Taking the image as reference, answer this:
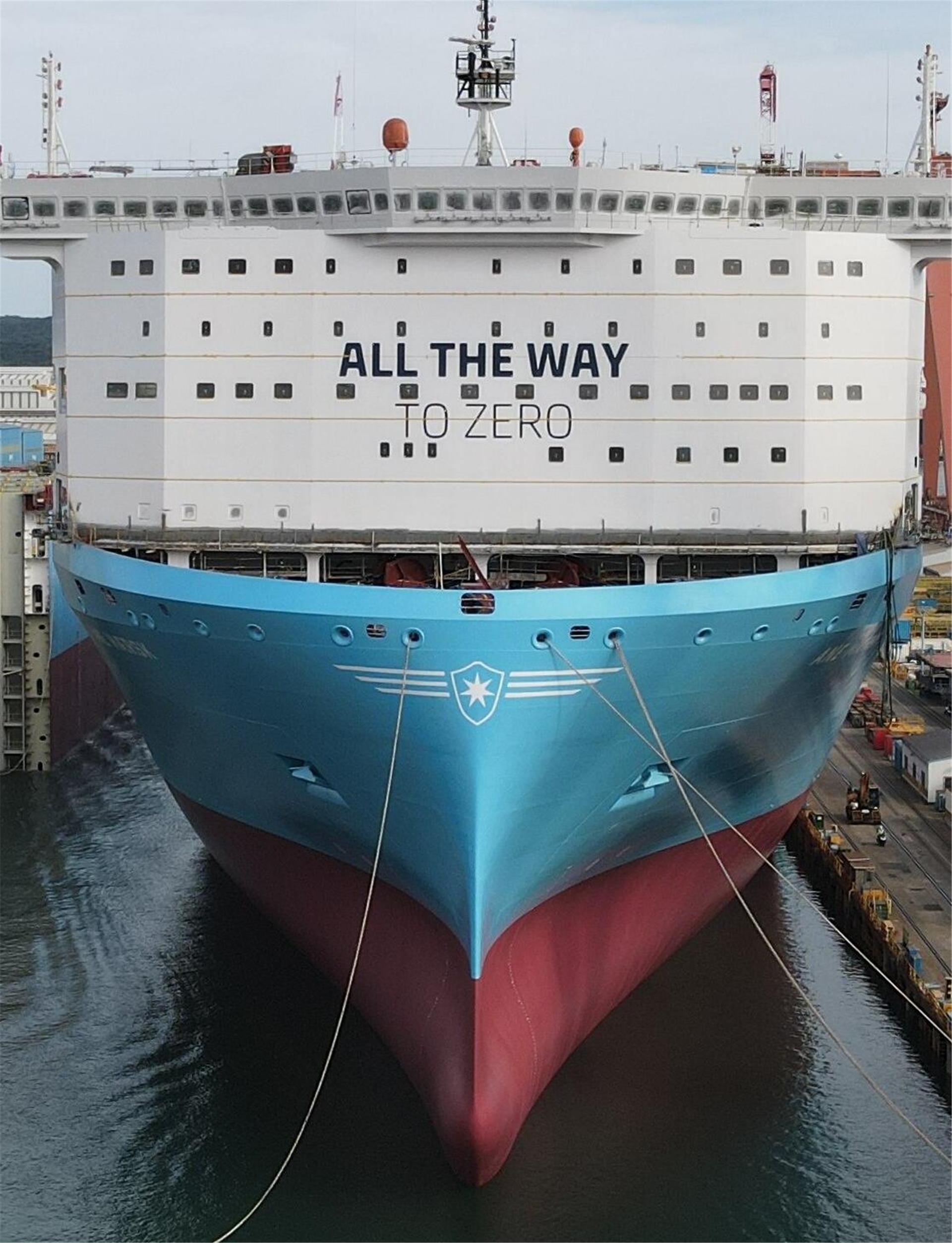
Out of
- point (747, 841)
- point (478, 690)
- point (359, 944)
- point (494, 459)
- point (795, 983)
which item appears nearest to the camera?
point (478, 690)

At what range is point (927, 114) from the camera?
23.3 metres

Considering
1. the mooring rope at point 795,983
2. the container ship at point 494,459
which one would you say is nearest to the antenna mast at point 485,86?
the container ship at point 494,459

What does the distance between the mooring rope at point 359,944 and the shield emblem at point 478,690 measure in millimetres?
557

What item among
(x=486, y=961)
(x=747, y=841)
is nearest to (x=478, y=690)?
(x=486, y=961)

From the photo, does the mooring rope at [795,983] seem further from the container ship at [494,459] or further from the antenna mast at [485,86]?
the antenna mast at [485,86]

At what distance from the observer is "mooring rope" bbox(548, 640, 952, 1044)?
53.2 ft

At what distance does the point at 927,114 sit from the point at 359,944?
13504mm

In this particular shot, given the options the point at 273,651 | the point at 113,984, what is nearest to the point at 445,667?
the point at 273,651

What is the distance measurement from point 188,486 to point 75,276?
10.5 ft

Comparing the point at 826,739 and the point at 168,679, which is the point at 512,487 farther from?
the point at 826,739

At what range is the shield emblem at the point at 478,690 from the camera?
1573 centimetres

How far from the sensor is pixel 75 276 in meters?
20.9

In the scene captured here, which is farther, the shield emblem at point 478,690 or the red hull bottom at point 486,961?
the red hull bottom at point 486,961

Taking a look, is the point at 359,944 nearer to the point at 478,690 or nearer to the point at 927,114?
the point at 478,690
